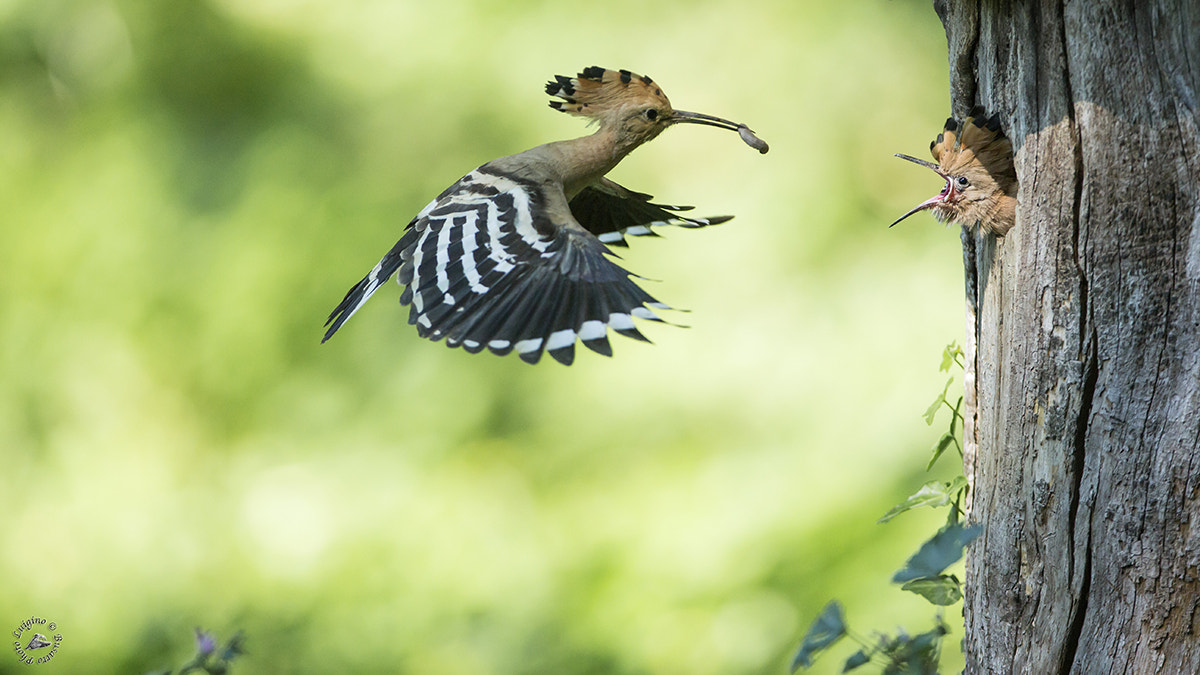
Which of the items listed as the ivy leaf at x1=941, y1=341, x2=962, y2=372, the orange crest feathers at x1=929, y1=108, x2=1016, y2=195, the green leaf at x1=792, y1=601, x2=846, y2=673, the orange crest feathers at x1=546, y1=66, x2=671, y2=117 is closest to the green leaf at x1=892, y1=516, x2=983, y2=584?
the green leaf at x1=792, y1=601, x2=846, y2=673

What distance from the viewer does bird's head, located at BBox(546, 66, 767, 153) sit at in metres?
1.98

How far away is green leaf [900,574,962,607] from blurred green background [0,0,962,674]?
5.57 feet

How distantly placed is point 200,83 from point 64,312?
120 cm

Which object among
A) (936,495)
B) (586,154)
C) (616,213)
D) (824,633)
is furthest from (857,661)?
(616,213)

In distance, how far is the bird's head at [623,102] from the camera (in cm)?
198

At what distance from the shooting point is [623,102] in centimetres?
199

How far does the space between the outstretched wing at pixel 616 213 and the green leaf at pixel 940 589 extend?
0.85 meters

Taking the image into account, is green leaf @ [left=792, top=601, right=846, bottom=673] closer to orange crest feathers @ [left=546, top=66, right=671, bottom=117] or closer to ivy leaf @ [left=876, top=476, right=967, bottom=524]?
ivy leaf @ [left=876, top=476, right=967, bottom=524]

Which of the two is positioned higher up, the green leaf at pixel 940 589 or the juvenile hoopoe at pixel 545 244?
the juvenile hoopoe at pixel 545 244

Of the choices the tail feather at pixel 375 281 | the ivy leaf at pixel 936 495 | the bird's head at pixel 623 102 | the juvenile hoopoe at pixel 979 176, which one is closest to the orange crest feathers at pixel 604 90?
the bird's head at pixel 623 102

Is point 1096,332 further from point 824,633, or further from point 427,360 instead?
point 427,360

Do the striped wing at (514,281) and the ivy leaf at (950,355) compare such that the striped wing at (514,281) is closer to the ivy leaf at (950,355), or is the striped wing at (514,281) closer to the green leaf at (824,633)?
the green leaf at (824,633)

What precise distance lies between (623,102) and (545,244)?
1.33 ft

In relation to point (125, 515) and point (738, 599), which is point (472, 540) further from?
point (125, 515)
